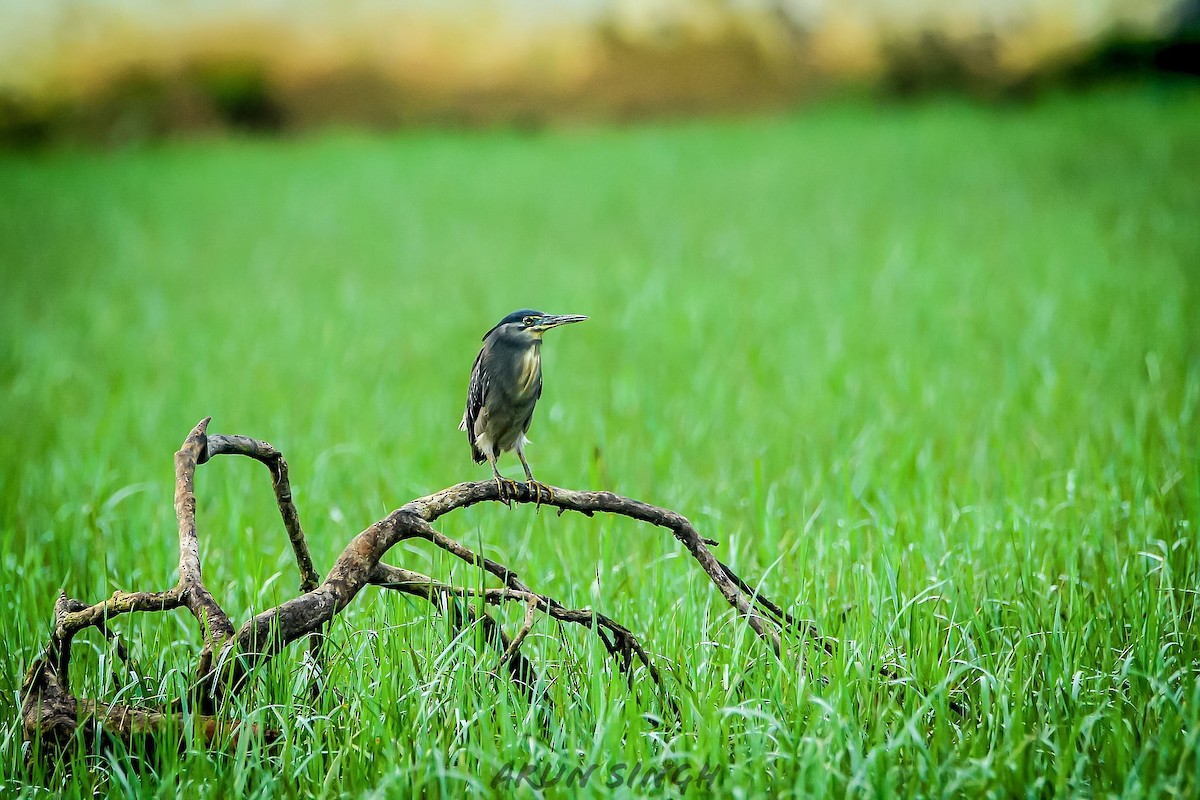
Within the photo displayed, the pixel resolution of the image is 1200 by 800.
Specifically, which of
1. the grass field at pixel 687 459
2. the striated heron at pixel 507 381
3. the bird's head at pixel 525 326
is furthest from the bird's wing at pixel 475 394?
the grass field at pixel 687 459

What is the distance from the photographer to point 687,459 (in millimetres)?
4012

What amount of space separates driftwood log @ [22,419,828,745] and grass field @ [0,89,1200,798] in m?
0.09

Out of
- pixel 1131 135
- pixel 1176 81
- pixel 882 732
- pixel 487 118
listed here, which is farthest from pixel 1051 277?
pixel 487 118

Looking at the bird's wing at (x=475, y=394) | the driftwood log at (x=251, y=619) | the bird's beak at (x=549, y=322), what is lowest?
the driftwood log at (x=251, y=619)

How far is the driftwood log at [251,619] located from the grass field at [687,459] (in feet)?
0.31

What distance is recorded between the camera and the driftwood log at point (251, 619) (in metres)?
1.64

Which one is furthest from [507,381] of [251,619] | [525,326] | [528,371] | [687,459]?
[687,459]

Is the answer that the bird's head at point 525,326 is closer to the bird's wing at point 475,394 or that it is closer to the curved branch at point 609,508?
the bird's wing at point 475,394

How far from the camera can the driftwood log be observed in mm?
1639

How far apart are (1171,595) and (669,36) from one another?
53.1ft

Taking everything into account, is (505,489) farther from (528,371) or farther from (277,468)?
(277,468)

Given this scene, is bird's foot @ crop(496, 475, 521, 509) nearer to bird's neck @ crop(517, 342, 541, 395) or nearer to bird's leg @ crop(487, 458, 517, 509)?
bird's leg @ crop(487, 458, 517, 509)

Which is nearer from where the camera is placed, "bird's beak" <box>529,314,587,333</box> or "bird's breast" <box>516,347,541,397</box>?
"bird's beak" <box>529,314,587,333</box>

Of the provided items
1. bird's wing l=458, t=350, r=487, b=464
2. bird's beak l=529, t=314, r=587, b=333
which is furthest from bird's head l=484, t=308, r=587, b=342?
bird's wing l=458, t=350, r=487, b=464
